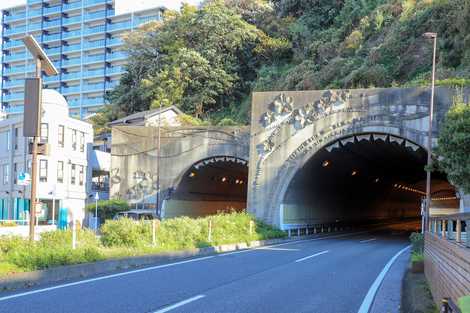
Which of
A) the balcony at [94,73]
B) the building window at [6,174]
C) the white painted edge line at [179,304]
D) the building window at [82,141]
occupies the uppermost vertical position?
the balcony at [94,73]

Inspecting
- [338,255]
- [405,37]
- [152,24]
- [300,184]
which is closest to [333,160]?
[300,184]

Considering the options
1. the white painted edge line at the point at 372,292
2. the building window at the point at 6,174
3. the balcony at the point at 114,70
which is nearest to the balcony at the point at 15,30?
the balcony at the point at 114,70

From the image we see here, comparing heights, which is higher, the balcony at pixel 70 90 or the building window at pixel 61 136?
the balcony at pixel 70 90

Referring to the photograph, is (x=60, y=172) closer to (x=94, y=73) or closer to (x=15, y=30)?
(x=94, y=73)

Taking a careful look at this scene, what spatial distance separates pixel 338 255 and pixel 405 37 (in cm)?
3601

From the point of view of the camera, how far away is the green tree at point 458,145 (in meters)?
16.7

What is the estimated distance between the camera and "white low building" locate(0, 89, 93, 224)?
164ft

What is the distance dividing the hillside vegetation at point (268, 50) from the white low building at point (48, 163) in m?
14.2

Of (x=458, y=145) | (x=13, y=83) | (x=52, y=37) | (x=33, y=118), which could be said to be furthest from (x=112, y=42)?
(x=458, y=145)

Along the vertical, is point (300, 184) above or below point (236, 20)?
below

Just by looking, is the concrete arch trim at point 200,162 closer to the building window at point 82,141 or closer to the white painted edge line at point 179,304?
the building window at point 82,141

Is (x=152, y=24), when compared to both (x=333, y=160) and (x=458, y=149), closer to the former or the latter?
(x=333, y=160)

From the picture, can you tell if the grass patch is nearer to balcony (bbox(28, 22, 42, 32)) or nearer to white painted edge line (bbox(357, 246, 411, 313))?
white painted edge line (bbox(357, 246, 411, 313))

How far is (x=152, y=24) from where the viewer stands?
76562 mm
